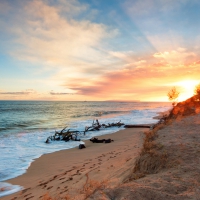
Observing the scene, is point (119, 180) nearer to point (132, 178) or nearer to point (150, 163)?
point (132, 178)

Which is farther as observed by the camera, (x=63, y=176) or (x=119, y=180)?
(x=63, y=176)

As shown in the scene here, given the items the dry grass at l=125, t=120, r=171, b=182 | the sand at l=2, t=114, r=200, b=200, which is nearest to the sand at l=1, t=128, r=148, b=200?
the sand at l=2, t=114, r=200, b=200

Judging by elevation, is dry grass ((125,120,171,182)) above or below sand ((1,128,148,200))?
above

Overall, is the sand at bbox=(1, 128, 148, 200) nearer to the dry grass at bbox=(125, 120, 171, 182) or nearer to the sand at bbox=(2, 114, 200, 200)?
the sand at bbox=(2, 114, 200, 200)

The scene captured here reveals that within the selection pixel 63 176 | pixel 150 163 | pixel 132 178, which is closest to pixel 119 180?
pixel 132 178

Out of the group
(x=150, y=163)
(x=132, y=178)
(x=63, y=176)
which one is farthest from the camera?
(x=63, y=176)

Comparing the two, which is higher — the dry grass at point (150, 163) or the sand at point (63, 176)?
the dry grass at point (150, 163)

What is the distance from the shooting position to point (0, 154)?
1423 cm

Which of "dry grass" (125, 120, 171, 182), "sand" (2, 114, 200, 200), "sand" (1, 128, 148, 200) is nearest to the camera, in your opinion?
"sand" (2, 114, 200, 200)


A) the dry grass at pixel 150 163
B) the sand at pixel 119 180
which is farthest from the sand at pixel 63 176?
the dry grass at pixel 150 163

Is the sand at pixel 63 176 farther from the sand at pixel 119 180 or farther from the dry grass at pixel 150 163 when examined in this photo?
the dry grass at pixel 150 163

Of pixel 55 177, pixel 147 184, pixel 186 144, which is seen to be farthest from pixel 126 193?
pixel 55 177

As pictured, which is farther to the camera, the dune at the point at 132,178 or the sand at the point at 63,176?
the sand at the point at 63,176

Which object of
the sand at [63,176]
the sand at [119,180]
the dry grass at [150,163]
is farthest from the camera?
the sand at [63,176]
